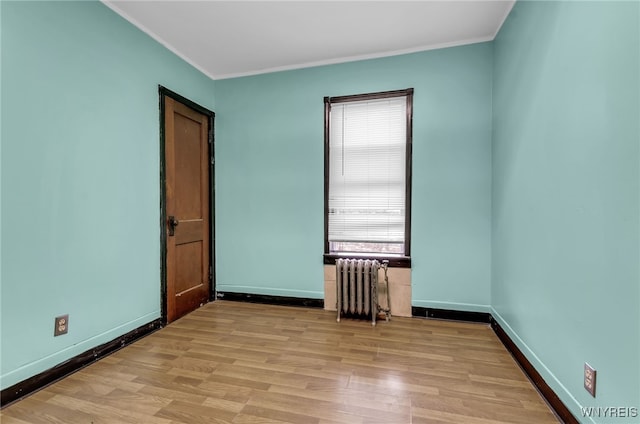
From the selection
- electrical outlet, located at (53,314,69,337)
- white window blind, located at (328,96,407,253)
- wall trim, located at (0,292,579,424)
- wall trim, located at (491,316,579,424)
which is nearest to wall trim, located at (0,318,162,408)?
wall trim, located at (0,292,579,424)

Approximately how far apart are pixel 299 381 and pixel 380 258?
1.60 m

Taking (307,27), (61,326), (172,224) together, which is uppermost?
(307,27)

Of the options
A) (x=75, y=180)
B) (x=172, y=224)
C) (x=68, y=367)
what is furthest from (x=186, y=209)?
(x=68, y=367)

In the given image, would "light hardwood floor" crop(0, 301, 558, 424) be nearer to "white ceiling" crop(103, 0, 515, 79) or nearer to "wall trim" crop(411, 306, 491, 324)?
"wall trim" crop(411, 306, 491, 324)

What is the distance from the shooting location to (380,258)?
125 inches

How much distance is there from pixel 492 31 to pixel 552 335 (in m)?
2.68

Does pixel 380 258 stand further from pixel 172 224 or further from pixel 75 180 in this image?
pixel 75 180

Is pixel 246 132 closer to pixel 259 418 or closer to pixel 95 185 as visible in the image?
pixel 95 185

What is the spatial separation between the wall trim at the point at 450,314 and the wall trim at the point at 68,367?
8.79 ft

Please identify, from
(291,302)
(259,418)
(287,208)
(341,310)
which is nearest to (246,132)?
(287,208)

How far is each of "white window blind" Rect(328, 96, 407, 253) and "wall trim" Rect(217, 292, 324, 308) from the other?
70 cm

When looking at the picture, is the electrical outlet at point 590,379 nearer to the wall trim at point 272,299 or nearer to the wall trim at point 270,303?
the wall trim at point 270,303

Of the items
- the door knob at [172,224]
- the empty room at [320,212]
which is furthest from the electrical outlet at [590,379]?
the door knob at [172,224]

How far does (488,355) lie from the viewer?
2.30m
